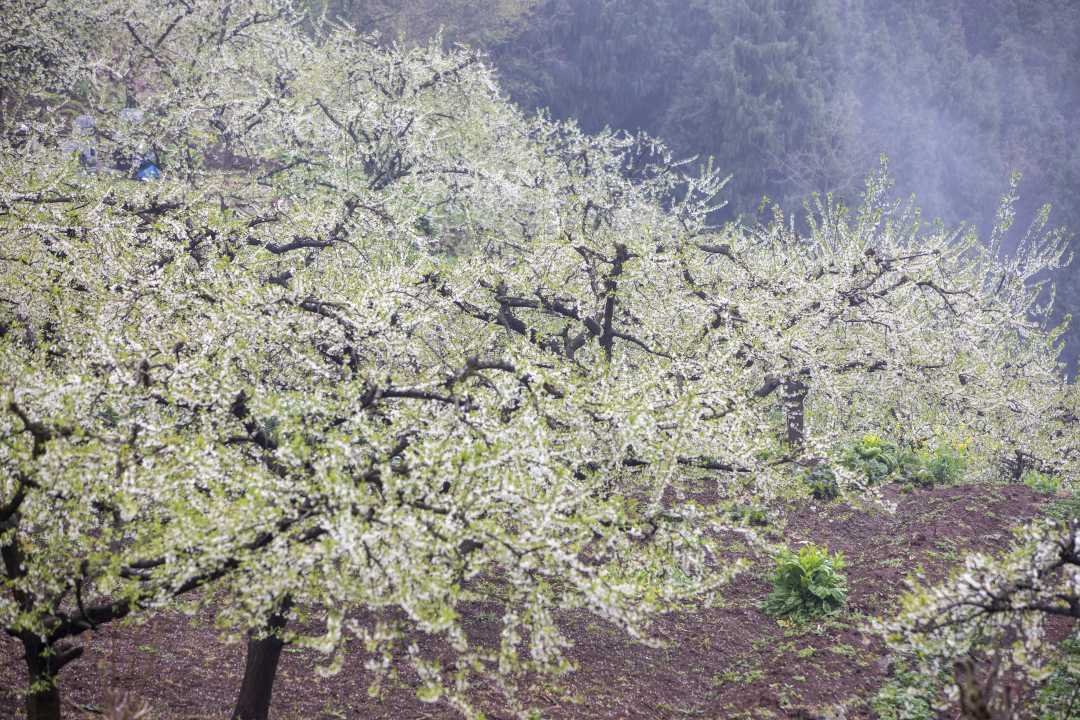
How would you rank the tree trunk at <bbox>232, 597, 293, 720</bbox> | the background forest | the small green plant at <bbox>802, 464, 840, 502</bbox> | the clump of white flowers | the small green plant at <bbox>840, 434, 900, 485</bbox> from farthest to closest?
1. the background forest
2. the small green plant at <bbox>840, 434, 900, 485</bbox>
3. the small green plant at <bbox>802, 464, 840, 502</bbox>
4. the tree trunk at <bbox>232, 597, 293, 720</bbox>
5. the clump of white flowers

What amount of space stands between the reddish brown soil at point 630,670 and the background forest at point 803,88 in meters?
36.7

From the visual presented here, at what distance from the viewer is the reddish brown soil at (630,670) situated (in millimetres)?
8312

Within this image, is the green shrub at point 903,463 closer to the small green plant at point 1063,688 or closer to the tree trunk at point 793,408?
the tree trunk at point 793,408

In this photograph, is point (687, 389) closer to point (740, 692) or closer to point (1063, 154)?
point (740, 692)

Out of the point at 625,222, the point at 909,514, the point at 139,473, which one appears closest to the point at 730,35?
the point at 625,222

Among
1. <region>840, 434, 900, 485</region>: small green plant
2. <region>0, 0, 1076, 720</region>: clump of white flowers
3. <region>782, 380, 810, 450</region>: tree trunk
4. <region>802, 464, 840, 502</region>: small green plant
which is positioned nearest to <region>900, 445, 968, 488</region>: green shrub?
<region>840, 434, 900, 485</region>: small green plant

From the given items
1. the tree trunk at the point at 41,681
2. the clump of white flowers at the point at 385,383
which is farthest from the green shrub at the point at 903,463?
the tree trunk at the point at 41,681

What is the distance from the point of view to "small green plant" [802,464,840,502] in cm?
1515

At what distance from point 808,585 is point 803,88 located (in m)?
44.7

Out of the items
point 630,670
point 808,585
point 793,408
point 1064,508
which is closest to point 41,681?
point 630,670

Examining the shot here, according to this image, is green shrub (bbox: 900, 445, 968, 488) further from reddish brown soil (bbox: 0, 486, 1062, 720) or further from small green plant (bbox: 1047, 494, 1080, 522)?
reddish brown soil (bbox: 0, 486, 1062, 720)

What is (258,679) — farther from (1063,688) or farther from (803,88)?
(803,88)

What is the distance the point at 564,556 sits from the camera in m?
5.57

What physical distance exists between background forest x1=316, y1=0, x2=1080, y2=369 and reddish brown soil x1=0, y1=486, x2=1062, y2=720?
120 feet
